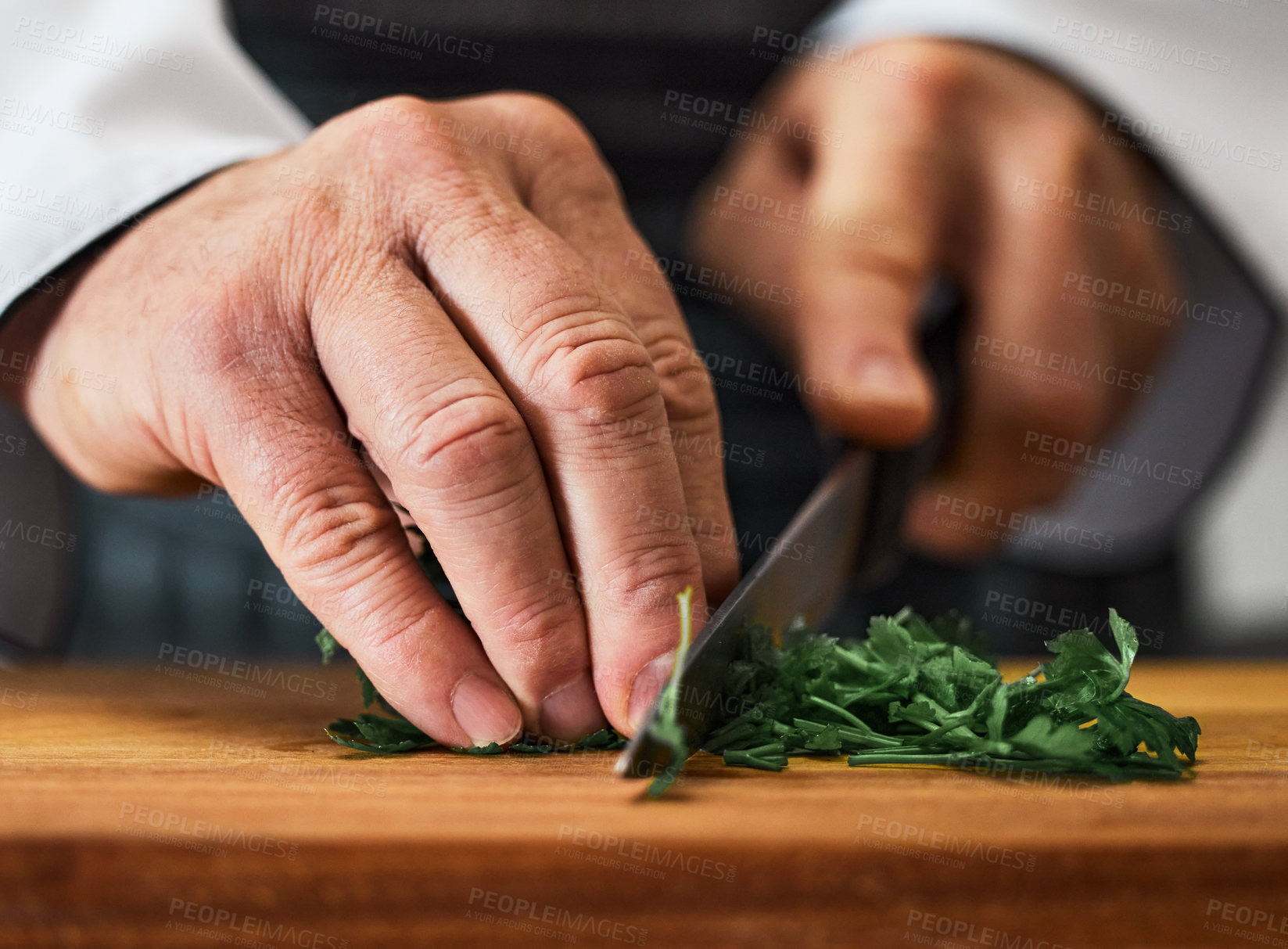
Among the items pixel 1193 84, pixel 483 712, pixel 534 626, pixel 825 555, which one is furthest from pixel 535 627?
pixel 1193 84

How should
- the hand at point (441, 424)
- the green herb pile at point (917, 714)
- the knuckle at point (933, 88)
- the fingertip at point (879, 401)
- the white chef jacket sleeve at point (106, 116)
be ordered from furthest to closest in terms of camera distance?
the knuckle at point (933, 88)
the fingertip at point (879, 401)
the white chef jacket sleeve at point (106, 116)
the hand at point (441, 424)
the green herb pile at point (917, 714)

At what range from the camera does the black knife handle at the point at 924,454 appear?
1.80 m

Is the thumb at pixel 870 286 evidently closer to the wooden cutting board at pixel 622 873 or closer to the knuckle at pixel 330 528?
the knuckle at pixel 330 528

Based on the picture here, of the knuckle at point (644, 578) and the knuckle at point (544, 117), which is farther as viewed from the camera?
the knuckle at point (544, 117)

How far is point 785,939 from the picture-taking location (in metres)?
0.63

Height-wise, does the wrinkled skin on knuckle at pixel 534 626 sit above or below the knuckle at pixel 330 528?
below

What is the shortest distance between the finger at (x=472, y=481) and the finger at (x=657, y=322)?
0.15 m

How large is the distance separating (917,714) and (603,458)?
392mm

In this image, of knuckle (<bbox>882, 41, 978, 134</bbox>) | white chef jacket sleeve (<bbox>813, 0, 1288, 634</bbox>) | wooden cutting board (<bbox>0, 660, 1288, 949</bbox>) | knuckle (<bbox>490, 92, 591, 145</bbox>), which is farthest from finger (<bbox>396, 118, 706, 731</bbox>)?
white chef jacket sleeve (<bbox>813, 0, 1288, 634</bbox>)

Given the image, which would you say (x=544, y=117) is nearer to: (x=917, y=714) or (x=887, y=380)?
A: (x=887, y=380)

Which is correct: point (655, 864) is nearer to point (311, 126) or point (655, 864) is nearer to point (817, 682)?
point (817, 682)

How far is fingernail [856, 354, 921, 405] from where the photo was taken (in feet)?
5.43

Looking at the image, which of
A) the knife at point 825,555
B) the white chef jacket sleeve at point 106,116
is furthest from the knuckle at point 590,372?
the white chef jacket sleeve at point 106,116

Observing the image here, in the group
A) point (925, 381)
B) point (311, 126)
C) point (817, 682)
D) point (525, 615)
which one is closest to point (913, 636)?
point (817, 682)
